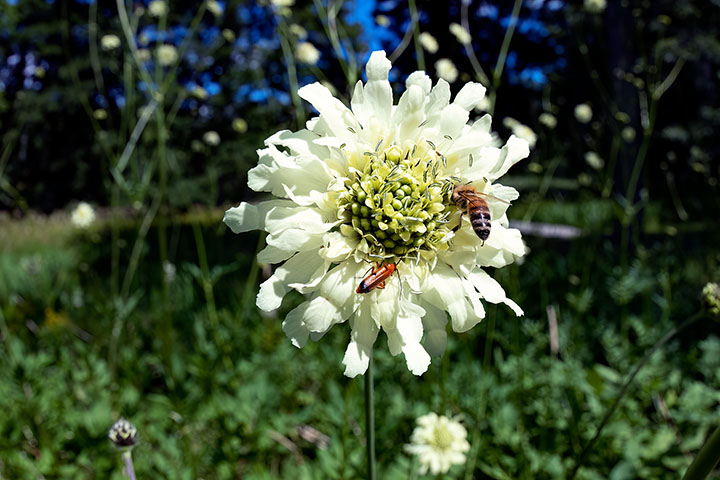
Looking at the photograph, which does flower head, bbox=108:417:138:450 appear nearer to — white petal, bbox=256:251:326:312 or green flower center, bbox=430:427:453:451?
white petal, bbox=256:251:326:312

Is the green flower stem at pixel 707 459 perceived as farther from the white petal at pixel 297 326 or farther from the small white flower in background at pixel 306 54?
the small white flower in background at pixel 306 54

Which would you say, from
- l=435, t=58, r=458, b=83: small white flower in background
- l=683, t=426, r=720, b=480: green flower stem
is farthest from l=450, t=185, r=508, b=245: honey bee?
l=435, t=58, r=458, b=83: small white flower in background

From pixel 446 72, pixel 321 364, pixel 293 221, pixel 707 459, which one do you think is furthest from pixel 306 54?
pixel 707 459

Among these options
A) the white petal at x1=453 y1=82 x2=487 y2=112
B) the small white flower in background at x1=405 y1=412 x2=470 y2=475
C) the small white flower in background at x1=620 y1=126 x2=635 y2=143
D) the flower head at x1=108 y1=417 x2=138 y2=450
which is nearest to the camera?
the white petal at x1=453 y1=82 x2=487 y2=112

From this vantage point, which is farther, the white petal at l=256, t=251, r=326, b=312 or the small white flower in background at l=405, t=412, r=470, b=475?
the small white flower in background at l=405, t=412, r=470, b=475

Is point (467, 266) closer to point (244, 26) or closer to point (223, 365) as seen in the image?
point (223, 365)

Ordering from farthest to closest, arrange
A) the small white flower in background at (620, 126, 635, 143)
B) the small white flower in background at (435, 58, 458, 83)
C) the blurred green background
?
1. the small white flower in background at (620, 126, 635, 143)
2. the small white flower in background at (435, 58, 458, 83)
3. the blurred green background

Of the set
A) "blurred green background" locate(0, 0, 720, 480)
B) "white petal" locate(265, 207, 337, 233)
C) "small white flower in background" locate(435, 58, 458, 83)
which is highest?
"white petal" locate(265, 207, 337, 233)

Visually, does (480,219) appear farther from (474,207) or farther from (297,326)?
(297,326)
